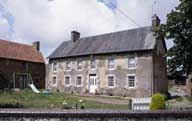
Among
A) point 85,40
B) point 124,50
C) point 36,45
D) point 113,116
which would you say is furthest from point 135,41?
point 113,116

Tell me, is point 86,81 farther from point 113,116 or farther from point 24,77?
point 113,116

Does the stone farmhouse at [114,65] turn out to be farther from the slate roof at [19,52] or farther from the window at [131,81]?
the slate roof at [19,52]

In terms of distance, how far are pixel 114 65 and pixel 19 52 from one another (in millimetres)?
Answer: 16661

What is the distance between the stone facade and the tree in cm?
1306

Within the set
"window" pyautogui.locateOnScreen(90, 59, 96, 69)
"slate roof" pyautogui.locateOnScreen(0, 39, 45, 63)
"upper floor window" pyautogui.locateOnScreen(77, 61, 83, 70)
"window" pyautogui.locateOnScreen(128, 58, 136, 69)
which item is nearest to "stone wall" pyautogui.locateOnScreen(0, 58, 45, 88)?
"slate roof" pyautogui.locateOnScreen(0, 39, 45, 63)

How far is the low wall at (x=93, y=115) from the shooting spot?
13.0 metres

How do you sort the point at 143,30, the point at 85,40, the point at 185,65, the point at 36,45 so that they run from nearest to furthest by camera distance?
1. the point at 185,65
2. the point at 143,30
3. the point at 85,40
4. the point at 36,45

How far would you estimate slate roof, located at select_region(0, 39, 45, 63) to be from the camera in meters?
48.4

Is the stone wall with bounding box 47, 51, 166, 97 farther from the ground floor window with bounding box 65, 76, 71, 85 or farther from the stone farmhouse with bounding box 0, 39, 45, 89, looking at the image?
the stone farmhouse with bounding box 0, 39, 45, 89

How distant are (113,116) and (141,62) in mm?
26276

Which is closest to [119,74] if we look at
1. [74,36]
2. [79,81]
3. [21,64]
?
[79,81]

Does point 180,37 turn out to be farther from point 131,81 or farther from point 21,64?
point 21,64

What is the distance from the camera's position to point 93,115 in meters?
13.3

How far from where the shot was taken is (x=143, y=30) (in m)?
42.0
